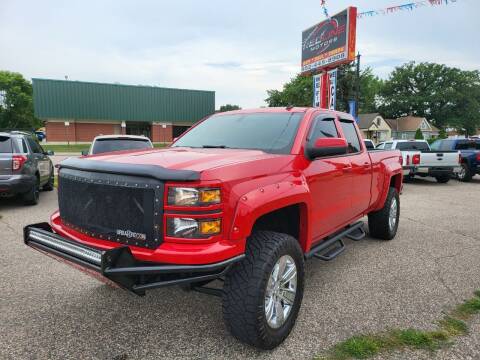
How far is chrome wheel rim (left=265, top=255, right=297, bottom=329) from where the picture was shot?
2.82 metres

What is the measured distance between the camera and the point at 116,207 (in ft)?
8.83

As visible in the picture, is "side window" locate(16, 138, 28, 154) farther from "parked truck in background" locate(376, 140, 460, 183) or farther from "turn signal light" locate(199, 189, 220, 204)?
"parked truck in background" locate(376, 140, 460, 183)

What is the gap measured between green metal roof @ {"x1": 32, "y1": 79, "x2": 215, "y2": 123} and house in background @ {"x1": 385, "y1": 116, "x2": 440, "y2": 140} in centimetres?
4214

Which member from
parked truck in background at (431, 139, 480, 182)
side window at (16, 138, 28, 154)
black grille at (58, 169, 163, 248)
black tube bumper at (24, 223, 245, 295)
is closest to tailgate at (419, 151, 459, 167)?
parked truck in background at (431, 139, 480, 182)

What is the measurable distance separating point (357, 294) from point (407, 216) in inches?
183

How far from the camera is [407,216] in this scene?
25.9 ft

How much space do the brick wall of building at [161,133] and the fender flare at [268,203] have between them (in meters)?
42.9

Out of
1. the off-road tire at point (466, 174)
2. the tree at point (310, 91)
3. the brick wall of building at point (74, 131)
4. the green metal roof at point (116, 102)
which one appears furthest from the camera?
the tree at point (310, 91)

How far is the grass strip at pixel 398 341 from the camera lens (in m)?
2.80

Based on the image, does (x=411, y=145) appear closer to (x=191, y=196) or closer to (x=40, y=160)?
(x=40, y=160)

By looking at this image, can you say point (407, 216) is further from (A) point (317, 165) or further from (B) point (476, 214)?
(A) point (317, 165)

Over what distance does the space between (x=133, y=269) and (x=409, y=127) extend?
259 feet

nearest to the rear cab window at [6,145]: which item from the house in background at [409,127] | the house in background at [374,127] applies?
the house in background at [374,127]

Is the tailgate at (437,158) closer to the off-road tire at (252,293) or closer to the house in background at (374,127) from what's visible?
the off-road tire at (252,293)
